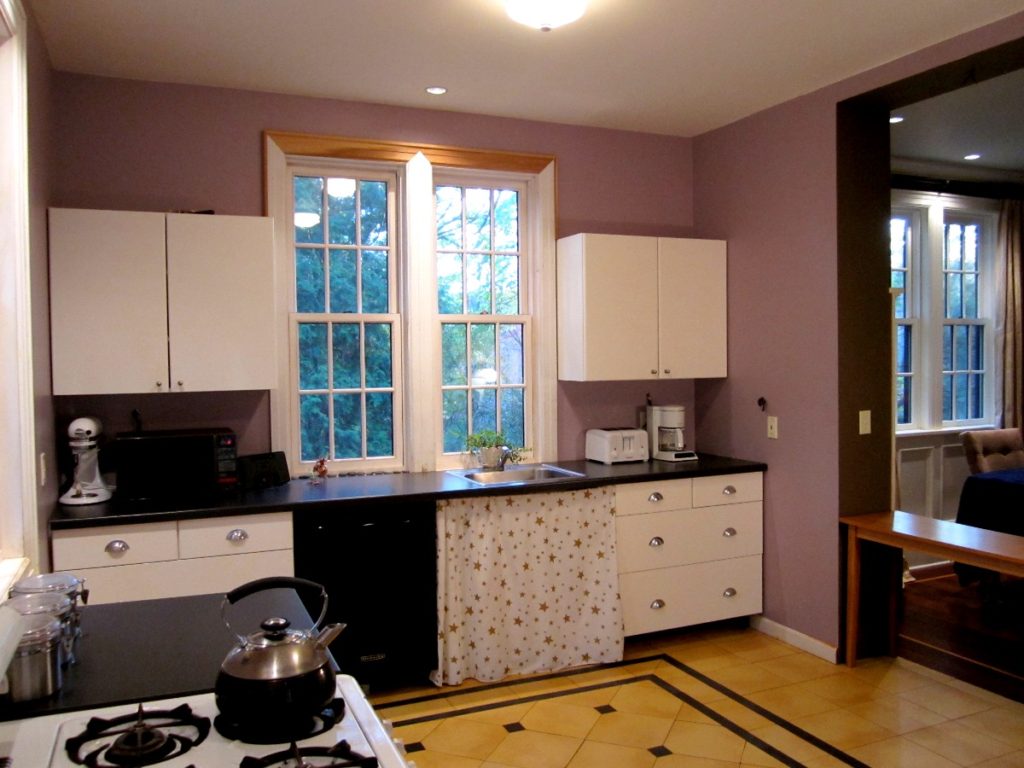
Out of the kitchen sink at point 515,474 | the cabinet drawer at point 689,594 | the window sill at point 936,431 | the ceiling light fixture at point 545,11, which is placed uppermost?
the ceiling light fixture at point 545,11

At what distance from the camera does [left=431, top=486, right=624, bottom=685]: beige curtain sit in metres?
3.50

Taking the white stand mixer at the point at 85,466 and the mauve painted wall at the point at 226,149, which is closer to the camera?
the white stand mixer at the point at 85,466

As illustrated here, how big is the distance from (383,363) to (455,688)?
61.9 inches

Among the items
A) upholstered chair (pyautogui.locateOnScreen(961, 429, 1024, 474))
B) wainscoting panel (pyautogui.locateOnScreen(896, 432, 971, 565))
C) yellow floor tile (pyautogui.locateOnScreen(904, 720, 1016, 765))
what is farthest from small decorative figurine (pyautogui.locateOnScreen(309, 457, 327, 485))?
upholstered chair (pyautogui.locateOnScreen(961, 429, 1024, 474))

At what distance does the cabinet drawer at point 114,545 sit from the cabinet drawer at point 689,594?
198 centimetres

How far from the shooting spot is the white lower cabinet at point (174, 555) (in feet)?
9.64

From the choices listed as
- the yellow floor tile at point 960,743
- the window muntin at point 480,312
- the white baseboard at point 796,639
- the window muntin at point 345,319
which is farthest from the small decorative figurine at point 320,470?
the yellow floor tile at point 960,743

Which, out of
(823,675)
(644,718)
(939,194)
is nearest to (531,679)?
(644,718)

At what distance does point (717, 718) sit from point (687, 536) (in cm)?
97

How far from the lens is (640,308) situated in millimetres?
4164

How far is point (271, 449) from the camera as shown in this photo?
374cm

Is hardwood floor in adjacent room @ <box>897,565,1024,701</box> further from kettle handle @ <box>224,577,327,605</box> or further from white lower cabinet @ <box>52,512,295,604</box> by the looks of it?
kettle handle @ <box>224,577,327,605</box>

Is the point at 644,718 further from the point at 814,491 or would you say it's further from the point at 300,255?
the point at 300,255

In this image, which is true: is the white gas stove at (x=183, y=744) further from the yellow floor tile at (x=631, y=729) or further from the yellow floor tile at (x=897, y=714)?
the yellow floor tile at (x=897, y=714)
